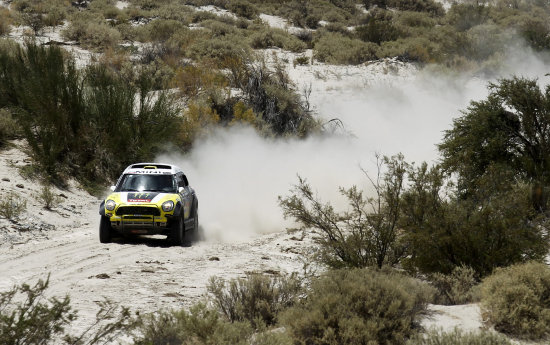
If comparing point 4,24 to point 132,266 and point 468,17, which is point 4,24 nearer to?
point 132,266

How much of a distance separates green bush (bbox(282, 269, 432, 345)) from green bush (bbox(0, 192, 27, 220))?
9.81m

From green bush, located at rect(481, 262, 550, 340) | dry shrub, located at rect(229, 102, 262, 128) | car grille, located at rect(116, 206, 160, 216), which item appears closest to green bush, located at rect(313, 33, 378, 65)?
dry shrub, located at rect(229, 102, 262, 128)

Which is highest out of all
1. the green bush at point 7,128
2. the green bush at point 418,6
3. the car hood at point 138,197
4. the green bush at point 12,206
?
the green bush at point 418,6

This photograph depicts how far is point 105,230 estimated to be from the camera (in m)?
14.3

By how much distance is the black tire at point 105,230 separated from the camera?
14.2 m

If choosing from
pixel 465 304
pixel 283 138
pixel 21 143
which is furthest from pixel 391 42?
pixel 465 304

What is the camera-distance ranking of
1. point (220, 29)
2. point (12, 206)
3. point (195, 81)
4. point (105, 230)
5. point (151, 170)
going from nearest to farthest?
point (105, 230) → point (151, 170) → point (12, 206) → point (195, 81) → point (220, 29)

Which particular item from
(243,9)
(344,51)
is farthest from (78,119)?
(243,9)

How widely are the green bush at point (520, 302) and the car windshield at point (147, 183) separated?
8.67m

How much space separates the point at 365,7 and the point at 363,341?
183ft

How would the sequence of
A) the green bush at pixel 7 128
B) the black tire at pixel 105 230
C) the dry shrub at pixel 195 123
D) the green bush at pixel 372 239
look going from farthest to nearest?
the dry shrub at pixel 195 123 < the green bush at pixel 7 128 < the black tire at pixel 105 230 < the green bush at pixel 372 239

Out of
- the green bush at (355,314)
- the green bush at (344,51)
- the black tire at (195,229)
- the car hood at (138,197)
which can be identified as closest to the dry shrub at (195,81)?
the green bush at (344,51)

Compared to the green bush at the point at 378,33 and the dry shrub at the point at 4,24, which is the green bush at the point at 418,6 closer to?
the green bush at the point at 378,33

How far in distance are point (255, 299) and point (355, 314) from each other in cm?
177
